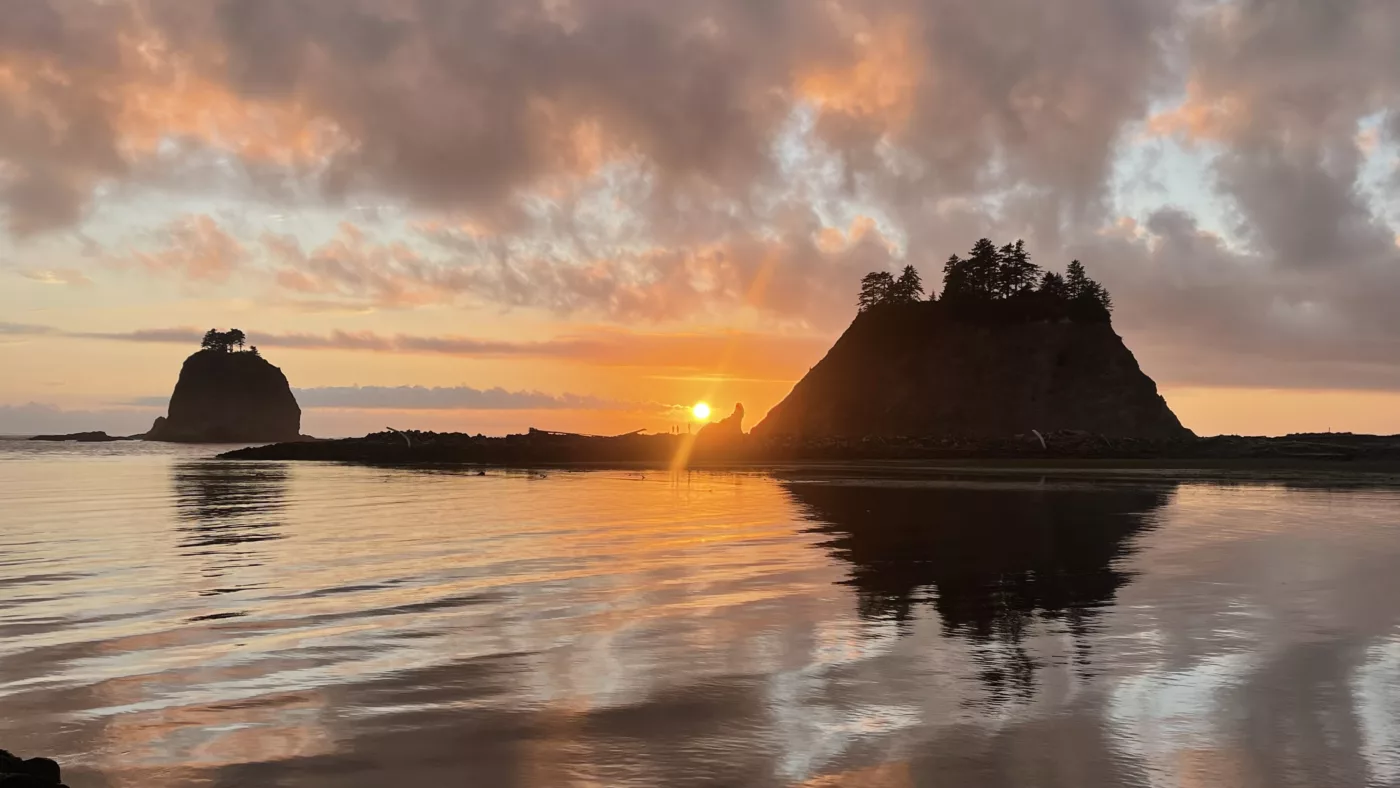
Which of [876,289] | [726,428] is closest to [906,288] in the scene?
[876,289]

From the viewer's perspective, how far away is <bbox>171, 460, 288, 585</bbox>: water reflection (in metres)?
17.1

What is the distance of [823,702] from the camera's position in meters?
7.71

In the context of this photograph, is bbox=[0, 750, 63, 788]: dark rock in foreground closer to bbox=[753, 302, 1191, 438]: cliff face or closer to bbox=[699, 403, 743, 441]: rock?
bbox=[699, 403, 743, 441]: rock

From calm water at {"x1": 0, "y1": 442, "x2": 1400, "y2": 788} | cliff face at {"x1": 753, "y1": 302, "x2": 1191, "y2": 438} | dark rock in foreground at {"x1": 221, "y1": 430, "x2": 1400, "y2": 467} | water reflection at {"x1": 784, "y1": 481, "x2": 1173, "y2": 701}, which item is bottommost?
calm water at {"x1": 0, "y1": 442, "x2": 1400, "y2": 788}

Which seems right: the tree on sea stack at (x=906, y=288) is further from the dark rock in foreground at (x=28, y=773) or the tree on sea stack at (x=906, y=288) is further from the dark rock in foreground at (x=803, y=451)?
the dark rock in foreground at (x=28, y=773)

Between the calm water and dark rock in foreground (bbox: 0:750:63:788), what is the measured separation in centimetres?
47

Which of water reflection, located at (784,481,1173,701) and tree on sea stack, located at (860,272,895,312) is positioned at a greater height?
tree on sea stack, located at (860,272,895,312)

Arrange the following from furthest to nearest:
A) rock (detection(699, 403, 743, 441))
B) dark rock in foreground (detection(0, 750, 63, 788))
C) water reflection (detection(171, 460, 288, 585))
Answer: rock (detection(699, 403, 743, 441)) → water reflection (detection(171, 460, 288, 585)) → dark rock in foreground (detection(0, 750, 63, 788))

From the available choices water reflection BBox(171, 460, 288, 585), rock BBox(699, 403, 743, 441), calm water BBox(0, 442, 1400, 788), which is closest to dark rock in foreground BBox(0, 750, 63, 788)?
calm water BBox(0, 442, 1400, 788)

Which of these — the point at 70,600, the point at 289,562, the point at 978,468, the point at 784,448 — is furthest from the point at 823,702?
the point at 784,448

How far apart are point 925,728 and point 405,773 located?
3.93 m

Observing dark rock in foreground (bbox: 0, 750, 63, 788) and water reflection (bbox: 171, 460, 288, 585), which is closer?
dark rock in foreground (bbox: 0, 750, 63, 788)

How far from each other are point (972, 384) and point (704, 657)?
107 meters

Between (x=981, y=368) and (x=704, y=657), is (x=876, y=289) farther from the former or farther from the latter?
(x=704, y=657)
